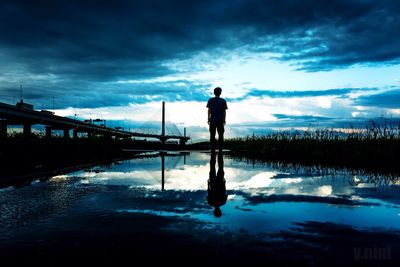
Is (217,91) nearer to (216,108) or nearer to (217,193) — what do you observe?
(216,108)

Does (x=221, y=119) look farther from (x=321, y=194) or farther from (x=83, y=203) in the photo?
(x=83, y=203)

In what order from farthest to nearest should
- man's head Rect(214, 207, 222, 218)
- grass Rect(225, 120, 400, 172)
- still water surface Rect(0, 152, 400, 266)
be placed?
grass Rect(225, 120, 400, 172), man's head Rect(214, 207, 222, 218), still water surface Rect(0, 152, 400, 266)

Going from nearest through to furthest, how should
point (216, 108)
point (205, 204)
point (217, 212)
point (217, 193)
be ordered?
point (217, 212), point (205, 204), point (217, 193), point (216, 108)

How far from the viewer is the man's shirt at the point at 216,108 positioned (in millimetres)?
14477

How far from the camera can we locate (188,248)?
3.05 m

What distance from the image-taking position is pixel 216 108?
14.5m

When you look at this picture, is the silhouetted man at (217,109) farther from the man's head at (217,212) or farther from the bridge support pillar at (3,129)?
the man's head at (217,212)

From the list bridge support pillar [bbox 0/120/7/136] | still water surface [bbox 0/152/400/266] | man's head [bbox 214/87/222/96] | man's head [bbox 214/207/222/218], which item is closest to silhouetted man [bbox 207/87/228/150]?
man's head [bbox 214/87/222/96]

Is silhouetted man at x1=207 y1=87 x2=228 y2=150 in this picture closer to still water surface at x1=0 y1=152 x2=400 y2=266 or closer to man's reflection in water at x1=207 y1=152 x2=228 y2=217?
man's reflection in water at x1=207 y1=152 x2=228 y2=217

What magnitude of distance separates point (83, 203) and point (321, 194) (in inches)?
148

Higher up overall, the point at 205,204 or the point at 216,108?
the point at 216,108

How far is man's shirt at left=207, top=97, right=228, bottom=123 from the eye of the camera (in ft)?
47.5

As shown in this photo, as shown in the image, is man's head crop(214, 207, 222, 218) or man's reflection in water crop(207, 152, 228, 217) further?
man's reflection in water crop(207, 152, 228, 217)

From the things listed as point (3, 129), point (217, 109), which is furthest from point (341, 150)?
point (3, 129)
